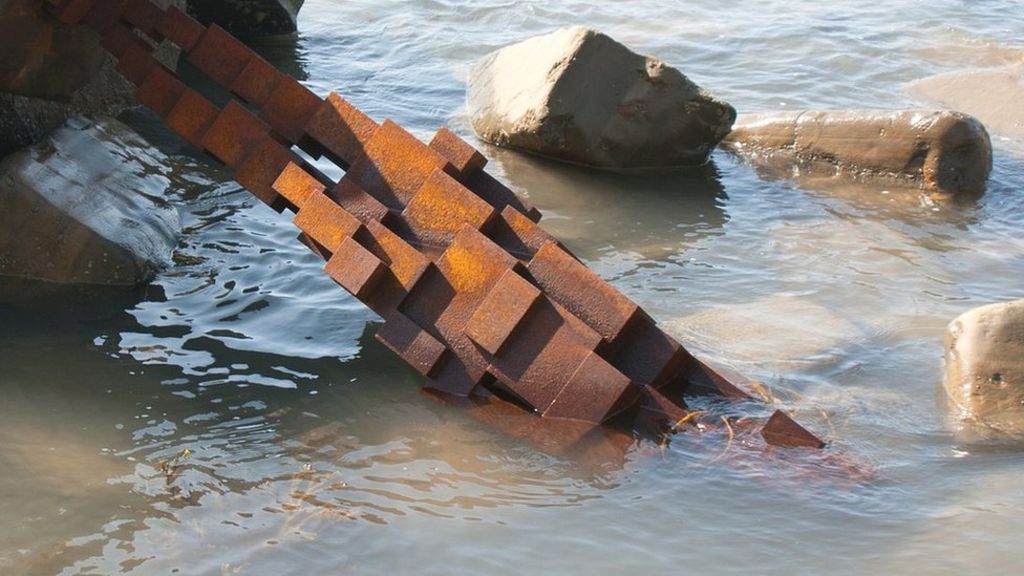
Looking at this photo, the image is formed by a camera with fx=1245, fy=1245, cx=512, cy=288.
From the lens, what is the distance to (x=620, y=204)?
7801mm

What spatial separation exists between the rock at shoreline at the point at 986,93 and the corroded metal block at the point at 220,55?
6182 mm

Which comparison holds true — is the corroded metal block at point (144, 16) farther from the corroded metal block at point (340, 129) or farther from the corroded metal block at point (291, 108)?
the corroded metal block at point (340, 129)

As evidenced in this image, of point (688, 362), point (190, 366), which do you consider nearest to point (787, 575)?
point (688, 362)

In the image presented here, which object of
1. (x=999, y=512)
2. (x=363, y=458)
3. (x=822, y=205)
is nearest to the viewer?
(x=999, y=512)

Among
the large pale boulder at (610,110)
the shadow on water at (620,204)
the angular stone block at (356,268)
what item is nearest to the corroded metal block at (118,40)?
the angular stone block at (356,268)

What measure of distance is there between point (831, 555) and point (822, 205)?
418 centimetres

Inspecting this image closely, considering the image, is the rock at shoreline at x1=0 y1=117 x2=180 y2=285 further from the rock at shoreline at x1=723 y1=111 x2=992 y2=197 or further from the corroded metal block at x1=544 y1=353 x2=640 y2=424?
the rock at shoreline at x1=723 y1=111 x2=992 y2=197

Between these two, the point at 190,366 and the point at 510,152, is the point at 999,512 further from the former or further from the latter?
the point at 510,152

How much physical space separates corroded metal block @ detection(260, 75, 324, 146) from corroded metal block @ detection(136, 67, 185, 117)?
0.50m

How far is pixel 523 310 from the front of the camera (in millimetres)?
4703

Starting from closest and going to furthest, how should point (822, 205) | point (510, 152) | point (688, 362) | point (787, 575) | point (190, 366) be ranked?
point (787, 575)
point (688, 362)
point (190, 366)
point (822, 205)
point (510, 152)

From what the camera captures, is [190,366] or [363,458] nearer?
[363,458]

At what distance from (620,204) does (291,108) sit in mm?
2865

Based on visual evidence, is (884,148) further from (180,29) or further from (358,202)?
(180,29)
